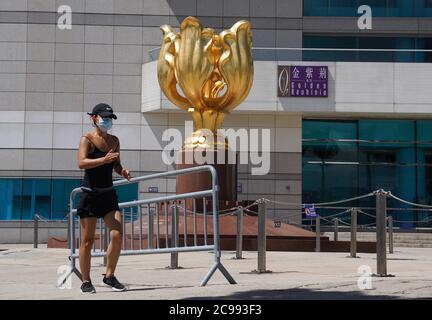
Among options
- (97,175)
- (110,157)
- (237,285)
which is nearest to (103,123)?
(110,157)

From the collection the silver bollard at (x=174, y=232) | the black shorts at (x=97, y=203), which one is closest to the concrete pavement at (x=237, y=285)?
the silver bollard at (x=174, y=232)

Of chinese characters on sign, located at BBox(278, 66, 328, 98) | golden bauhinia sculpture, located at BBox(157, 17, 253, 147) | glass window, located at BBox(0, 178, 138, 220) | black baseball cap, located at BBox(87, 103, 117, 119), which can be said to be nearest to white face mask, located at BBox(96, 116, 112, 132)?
black baseball cap, located at BBox(87, 103, 117, 119)

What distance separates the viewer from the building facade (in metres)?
34.8

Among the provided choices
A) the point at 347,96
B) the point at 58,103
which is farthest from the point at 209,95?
the point at 58,103

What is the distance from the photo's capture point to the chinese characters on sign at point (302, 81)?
3234cm

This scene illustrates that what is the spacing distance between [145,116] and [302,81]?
23.4 ft

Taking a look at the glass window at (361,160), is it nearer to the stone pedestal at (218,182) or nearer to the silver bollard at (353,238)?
the stone pedestal at (218,182)

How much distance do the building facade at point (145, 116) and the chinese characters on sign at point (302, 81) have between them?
177cm

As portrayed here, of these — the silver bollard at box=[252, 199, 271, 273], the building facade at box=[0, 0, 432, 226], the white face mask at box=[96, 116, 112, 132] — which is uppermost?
the building facade at box=[0, 0, 432, 226]

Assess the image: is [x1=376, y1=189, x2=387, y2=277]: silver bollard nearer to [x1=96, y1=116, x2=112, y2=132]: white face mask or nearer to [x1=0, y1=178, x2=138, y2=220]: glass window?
[x1=96, y1=116, x2=112, y2=132]: white face mask

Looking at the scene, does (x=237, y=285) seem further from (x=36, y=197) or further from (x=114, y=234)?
(x=36, y=197)

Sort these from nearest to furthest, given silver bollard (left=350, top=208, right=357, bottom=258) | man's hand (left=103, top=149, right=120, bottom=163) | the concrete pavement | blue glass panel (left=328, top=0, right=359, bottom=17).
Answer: the concrete pavement, man's hand (left=103, top=149, right=120, bottom=163), silver bollard (left=350, top=208, right=357, bottom=258), blue glass panel (left=328, top=0, right=359, bottom=17)

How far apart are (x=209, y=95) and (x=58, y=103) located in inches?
507

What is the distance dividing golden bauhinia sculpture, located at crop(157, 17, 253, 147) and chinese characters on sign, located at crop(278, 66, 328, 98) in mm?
8504
